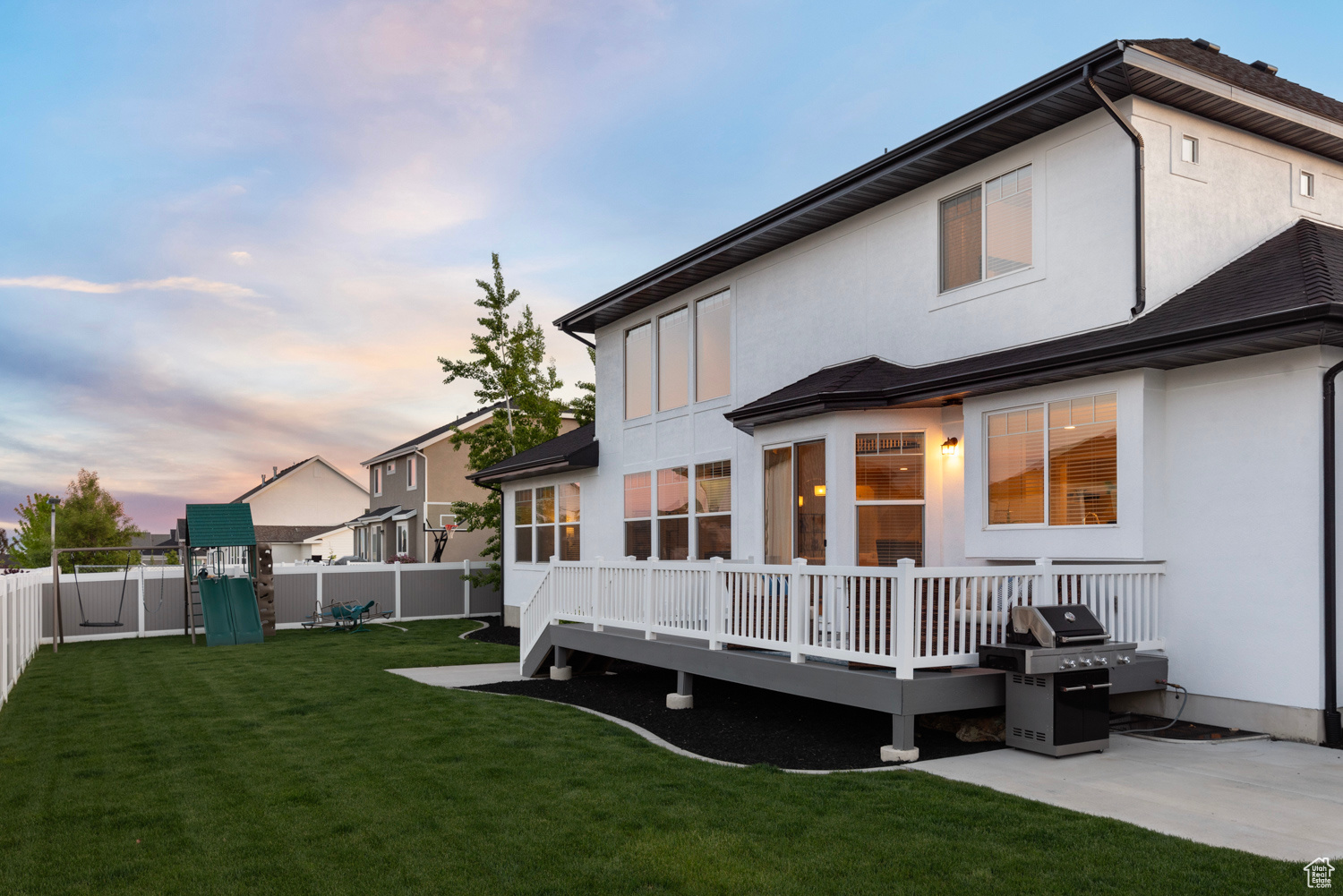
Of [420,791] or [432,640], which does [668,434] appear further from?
[420,791]

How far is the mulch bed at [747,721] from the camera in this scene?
788 centimetres

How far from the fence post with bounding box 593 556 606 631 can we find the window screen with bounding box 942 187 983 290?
577 cm

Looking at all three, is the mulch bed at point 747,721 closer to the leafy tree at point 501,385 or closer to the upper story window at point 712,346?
the upper story window at point 712,346

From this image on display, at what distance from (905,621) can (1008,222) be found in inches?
209

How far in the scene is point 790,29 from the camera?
18609 mm

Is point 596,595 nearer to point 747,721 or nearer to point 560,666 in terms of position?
point 560,666

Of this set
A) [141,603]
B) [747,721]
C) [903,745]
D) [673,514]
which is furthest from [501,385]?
[903,745]

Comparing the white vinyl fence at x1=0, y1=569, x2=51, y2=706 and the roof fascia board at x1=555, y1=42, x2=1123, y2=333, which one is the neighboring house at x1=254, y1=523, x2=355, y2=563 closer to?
the white vinyl fence at x1=0, y1=569, x2=51, y2=706

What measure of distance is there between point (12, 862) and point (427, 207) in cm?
1696

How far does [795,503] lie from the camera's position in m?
12.1

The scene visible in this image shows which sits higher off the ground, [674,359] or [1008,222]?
[1008,222]

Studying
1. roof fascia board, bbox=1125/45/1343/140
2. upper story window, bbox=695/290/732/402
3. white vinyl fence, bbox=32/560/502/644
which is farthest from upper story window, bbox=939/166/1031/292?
white vinyl fence, bbox=32/560/502/644

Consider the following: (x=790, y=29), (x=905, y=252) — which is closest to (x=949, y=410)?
(x=905, y=252)

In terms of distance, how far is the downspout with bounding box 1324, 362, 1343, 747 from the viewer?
764cm
